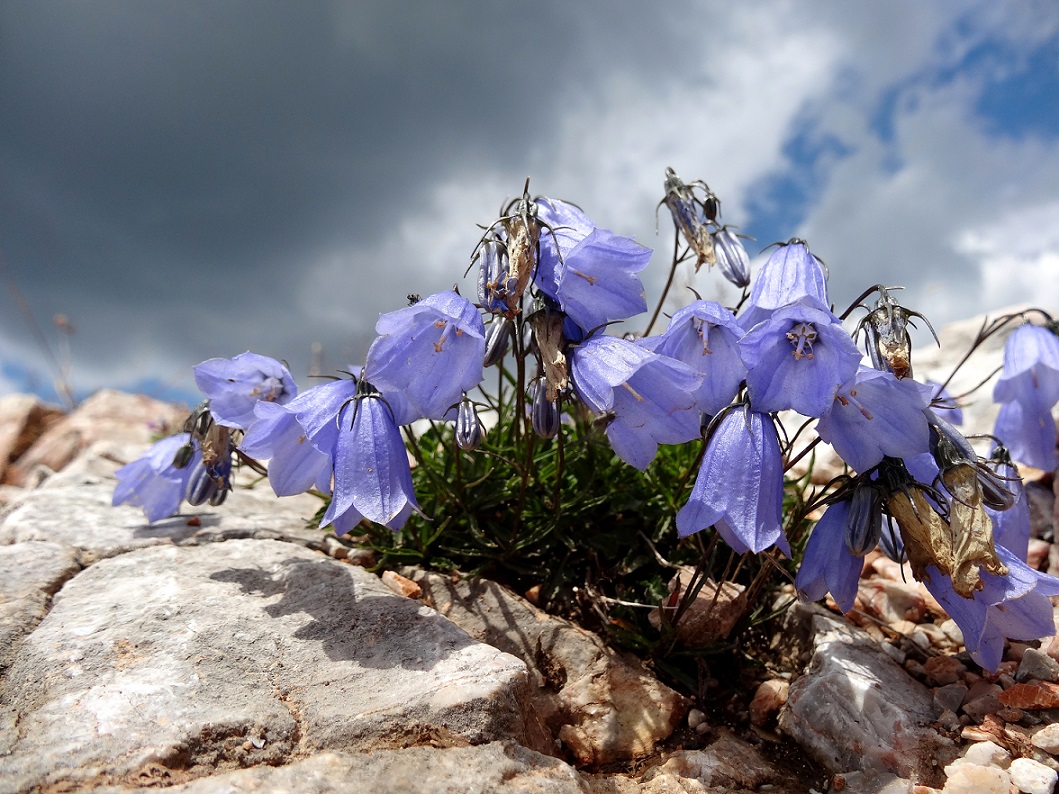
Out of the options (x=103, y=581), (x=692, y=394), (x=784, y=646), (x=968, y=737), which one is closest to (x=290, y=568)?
(x=103, y=581)

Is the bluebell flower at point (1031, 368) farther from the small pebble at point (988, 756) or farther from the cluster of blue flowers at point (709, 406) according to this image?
the small pebble at point (988, 756)

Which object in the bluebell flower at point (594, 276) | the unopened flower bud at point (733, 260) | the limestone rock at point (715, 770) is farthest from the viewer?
the unopened flower bud at point (733, 260)

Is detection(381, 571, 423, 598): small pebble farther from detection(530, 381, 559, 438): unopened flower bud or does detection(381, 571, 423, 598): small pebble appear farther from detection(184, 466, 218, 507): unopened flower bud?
detection(530, 381, 559, 438): unopened flower bud

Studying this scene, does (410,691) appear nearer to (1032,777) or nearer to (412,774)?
(412,774)

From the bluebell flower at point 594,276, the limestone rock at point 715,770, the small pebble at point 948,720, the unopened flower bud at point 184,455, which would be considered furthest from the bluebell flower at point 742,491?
the unopened flower bud at point 184,455

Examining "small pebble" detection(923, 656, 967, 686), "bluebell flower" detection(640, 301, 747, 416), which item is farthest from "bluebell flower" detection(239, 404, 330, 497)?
"small pebble" detection(923, 656, 967, 686)

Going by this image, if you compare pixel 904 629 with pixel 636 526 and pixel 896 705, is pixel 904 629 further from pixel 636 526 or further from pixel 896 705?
pixel 636 526
